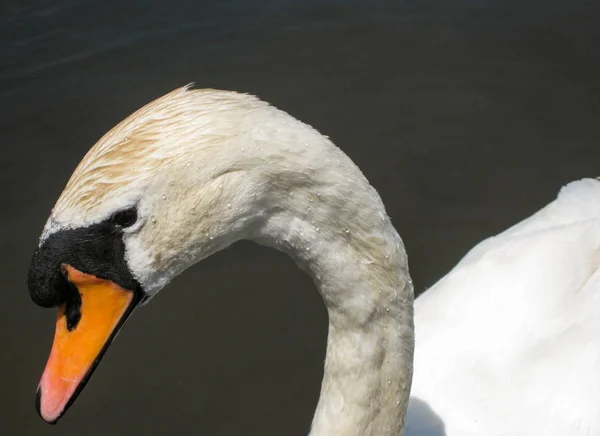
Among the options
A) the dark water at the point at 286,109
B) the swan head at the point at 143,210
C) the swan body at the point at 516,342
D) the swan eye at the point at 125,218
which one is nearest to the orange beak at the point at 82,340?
the swan head at the point at 143,210

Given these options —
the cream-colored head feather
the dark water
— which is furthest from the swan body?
the cream-colored head feather

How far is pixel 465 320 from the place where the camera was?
12.3ft

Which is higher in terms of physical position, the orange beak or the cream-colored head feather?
the cream-colored head feather

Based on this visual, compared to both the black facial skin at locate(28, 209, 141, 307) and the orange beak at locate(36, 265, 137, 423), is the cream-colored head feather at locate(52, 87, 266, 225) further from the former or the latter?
the orange beak at locate(36, 265, 137, 423)

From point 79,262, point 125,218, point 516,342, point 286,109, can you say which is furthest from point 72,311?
point 286,109

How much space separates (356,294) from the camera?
89.0 inches

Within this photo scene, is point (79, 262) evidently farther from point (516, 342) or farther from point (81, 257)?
point (516, 342)

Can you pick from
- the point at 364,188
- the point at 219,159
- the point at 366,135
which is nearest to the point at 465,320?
the point at 364,188

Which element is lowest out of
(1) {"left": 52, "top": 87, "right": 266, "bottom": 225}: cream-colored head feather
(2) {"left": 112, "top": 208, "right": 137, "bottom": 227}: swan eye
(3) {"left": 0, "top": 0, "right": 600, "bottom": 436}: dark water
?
(3) {"left": 0, "top": 0, "right": 600, "bottom": 436}: dark water

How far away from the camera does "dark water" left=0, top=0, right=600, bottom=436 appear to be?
4750 millimetres

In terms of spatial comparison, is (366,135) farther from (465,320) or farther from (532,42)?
(465,320)

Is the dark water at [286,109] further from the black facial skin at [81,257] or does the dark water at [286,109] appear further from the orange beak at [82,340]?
the black facial skin at [81,257]

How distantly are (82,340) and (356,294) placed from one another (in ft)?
2.74

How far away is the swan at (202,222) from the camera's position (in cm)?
198
